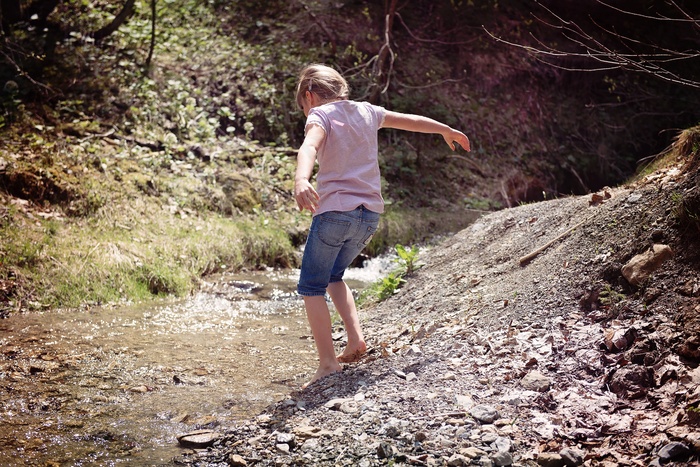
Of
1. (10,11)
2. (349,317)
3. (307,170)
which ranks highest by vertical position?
(10,11)

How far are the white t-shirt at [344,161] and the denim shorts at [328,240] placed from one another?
0.05 metres

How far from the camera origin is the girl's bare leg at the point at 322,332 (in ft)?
11.6

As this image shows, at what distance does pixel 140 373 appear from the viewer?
3.88m

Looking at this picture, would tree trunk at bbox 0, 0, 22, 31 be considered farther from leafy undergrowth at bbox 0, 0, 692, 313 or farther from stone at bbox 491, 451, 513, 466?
stone at bbox 491, 451, 513, 466

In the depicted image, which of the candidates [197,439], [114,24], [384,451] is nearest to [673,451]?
[384,451]

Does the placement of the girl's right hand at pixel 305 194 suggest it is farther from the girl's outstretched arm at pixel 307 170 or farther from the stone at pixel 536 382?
the stone at pixel 536 382

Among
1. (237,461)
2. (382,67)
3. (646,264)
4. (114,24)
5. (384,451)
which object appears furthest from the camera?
(382,67)

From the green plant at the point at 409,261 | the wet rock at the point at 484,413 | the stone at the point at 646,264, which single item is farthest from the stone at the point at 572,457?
the green plant at the point at 409,261

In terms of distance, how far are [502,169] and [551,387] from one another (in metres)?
8.83

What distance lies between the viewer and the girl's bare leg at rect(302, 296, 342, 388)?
3535 millimetres

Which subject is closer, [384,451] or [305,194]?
[384,451]

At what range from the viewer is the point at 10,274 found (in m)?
5.38

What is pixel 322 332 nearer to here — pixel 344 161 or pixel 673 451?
pixel 344 161

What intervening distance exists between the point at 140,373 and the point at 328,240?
1478mm
